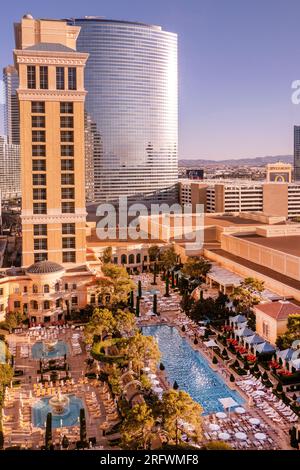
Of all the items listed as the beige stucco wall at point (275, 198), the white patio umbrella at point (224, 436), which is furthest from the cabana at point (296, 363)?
the beige stucco wall at point (275, 198)

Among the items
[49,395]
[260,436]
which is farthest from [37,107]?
[260,436]

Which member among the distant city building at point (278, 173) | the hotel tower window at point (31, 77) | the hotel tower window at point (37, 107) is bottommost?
the distant city building at point (278, 173)

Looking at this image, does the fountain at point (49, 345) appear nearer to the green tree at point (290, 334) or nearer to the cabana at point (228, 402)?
the cabana at point (228, 402)

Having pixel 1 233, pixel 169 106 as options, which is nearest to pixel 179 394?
pixel 1 233

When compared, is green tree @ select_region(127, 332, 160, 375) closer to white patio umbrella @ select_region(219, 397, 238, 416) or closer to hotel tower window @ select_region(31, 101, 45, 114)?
white patio umbrella @ select_region(219, 397, 238, 416)

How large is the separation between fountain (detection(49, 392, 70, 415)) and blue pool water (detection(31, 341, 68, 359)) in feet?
27.4

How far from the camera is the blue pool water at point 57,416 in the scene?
87.2ft

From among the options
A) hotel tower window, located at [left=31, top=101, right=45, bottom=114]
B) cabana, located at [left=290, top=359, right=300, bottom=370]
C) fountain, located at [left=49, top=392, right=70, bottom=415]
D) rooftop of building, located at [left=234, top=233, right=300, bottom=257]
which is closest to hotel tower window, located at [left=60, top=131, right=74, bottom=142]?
hotel tower window, located at [left=31, top=101, right=45, bottom=114]

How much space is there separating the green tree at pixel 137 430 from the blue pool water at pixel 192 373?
6.76 m

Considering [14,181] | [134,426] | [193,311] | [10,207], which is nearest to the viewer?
[134,426]

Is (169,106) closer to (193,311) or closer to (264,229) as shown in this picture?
(264,229)

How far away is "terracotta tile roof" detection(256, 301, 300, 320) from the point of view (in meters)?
37.4
